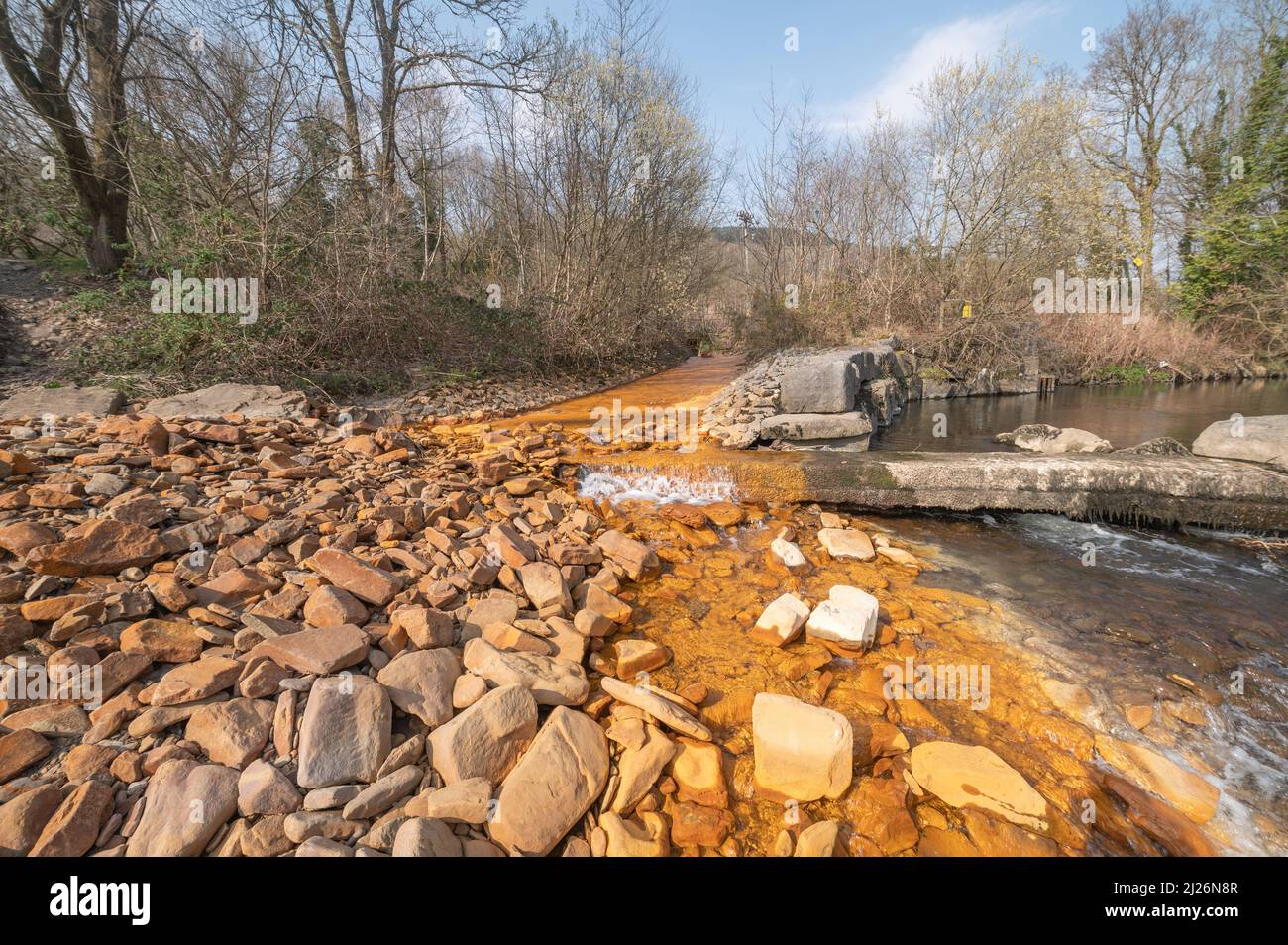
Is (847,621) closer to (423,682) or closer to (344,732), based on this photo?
(423,682)

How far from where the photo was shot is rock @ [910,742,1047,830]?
6.20 feet

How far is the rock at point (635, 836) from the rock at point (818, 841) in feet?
1.47

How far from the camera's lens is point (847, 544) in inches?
161

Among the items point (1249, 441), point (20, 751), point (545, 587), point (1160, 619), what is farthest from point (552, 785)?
point (1249, 441)

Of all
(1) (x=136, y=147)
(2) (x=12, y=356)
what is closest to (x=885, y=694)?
(2) (x=12, y=356)

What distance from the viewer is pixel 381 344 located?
8.55 metres

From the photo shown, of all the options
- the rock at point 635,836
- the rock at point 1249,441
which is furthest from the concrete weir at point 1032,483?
the rock at point 635,836

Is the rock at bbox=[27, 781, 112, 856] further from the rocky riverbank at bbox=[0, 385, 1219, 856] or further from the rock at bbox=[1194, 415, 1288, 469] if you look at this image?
the rock at bbox=[1194, 415, 1288, 469]

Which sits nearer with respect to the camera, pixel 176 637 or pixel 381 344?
pixel 176 637

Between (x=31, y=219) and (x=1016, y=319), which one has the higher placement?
(x=31, y=219)

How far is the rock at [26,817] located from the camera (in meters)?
1.44
